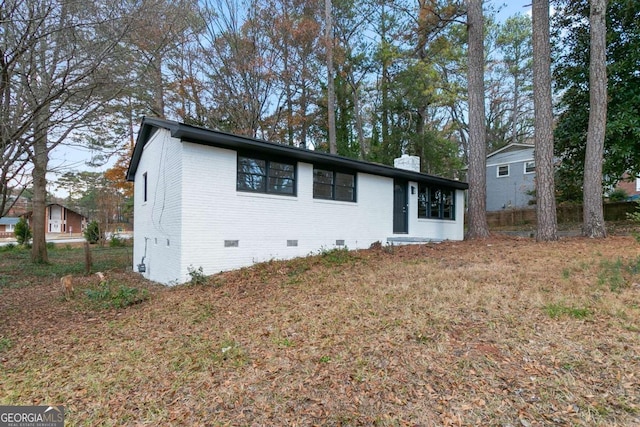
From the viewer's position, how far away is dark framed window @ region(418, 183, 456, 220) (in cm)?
1247

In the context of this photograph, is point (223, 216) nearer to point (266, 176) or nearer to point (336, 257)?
point (266, 176)

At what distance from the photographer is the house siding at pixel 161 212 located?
728 centimetres

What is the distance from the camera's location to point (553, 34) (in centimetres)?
1337

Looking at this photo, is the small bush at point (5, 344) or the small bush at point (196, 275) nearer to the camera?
the small bush at point (5, 344)

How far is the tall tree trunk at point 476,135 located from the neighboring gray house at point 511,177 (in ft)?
36.7

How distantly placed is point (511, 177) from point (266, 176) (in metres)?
19.5

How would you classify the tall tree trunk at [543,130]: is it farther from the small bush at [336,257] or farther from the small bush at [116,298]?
the small bush at [116,298]

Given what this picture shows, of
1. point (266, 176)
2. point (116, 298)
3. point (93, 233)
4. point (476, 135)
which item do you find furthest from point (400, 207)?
point (93, 233)

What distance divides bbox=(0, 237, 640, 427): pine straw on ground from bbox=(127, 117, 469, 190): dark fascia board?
3319mm

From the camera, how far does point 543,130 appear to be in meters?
9.79

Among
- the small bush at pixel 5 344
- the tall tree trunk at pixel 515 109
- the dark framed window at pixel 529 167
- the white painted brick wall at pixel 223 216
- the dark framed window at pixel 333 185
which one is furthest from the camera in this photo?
the tall tree trunk at pixel 515 109

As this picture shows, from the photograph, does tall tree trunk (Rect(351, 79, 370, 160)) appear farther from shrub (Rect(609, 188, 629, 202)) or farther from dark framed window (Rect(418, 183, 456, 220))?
shrub (Rect(609, 188, 629, 202))

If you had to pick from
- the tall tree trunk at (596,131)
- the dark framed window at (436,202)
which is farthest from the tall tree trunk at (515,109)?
the dark framed window at (436,202)

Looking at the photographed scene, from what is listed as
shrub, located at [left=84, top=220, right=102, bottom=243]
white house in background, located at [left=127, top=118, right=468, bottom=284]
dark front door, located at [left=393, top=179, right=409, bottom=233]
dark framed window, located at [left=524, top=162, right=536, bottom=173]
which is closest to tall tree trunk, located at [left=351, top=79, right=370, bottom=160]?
white house in background, located at [left=127, top=118, right=468, bottom=284]
